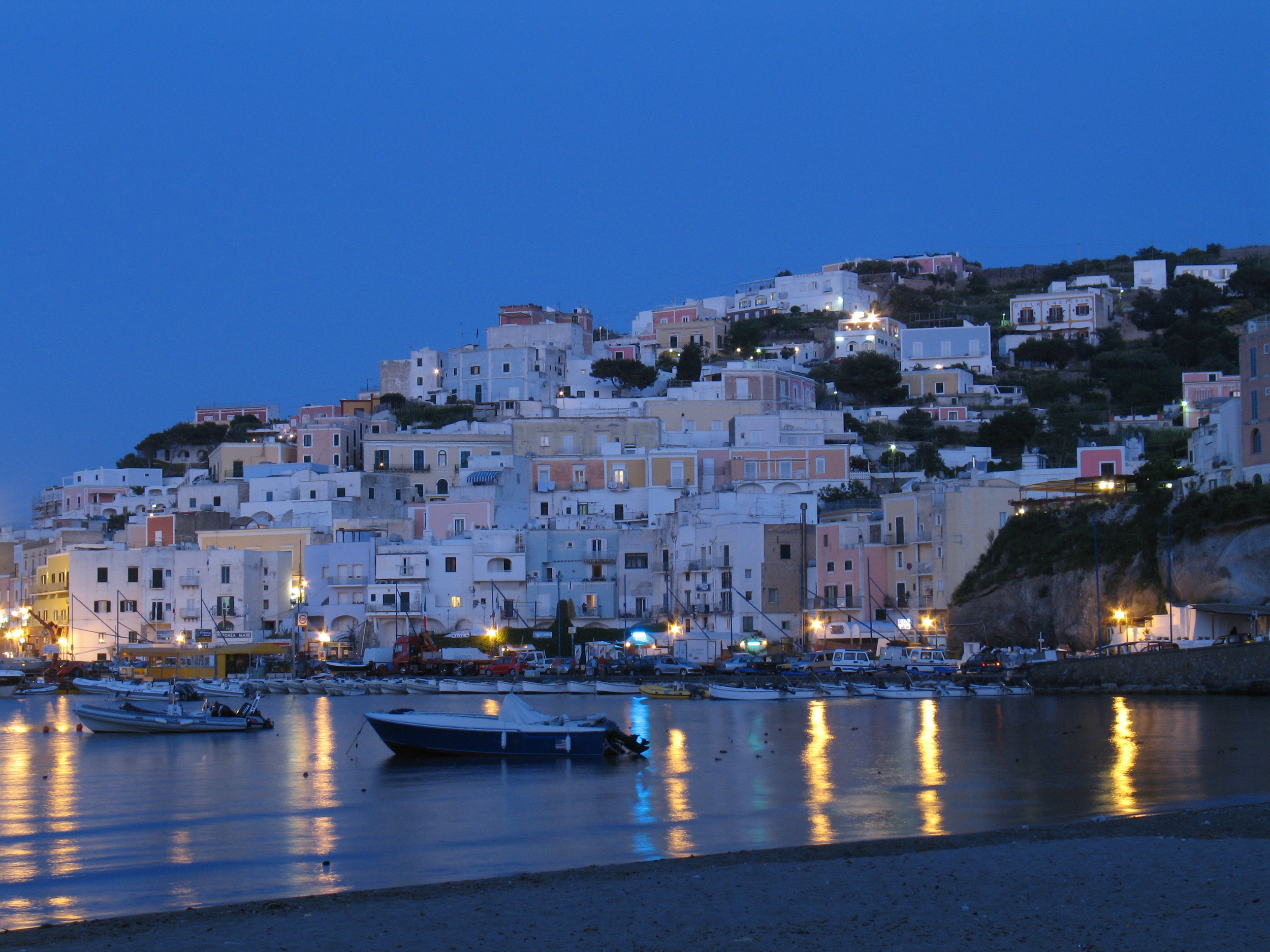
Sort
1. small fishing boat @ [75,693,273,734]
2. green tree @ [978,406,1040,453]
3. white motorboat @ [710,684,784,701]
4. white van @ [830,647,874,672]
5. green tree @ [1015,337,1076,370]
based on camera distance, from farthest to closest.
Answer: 1. green tree @ [1015,337,1076,370]
2. green tree @ [978,406,1040,453]
3. white van @ [830,647,874,672]
4. white motorboat @ [710,684,784,701]
5. small fishing boat @ [75,693,273,734]

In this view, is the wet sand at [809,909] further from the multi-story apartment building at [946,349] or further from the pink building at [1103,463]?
the multi-story apartment building at [946,349]

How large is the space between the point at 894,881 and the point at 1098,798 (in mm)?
9813

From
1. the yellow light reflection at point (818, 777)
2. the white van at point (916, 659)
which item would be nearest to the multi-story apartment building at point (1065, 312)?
the white van at point (916, 659)

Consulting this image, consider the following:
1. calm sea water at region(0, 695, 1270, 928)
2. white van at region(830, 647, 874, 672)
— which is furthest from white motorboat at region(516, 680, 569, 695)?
calm sea water at region(0, 695, 1270, 928)

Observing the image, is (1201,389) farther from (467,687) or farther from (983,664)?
(467,687)

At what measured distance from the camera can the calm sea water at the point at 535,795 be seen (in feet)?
59.9

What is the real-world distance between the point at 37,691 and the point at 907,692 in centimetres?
3995

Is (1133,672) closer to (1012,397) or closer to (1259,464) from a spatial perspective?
(1259,464)

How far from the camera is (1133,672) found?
4734 cm

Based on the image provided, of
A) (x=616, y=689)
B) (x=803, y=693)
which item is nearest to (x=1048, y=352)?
(x=616, y=689)

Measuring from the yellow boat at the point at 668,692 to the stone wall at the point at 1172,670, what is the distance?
11764mm

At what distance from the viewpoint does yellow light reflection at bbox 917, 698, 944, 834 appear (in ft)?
68.2

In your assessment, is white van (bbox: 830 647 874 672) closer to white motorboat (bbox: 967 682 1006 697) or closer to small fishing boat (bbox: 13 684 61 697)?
white motorboat (bbox: 967 682 1006 697)

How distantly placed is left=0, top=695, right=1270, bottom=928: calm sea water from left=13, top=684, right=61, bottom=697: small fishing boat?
26.2 meters
